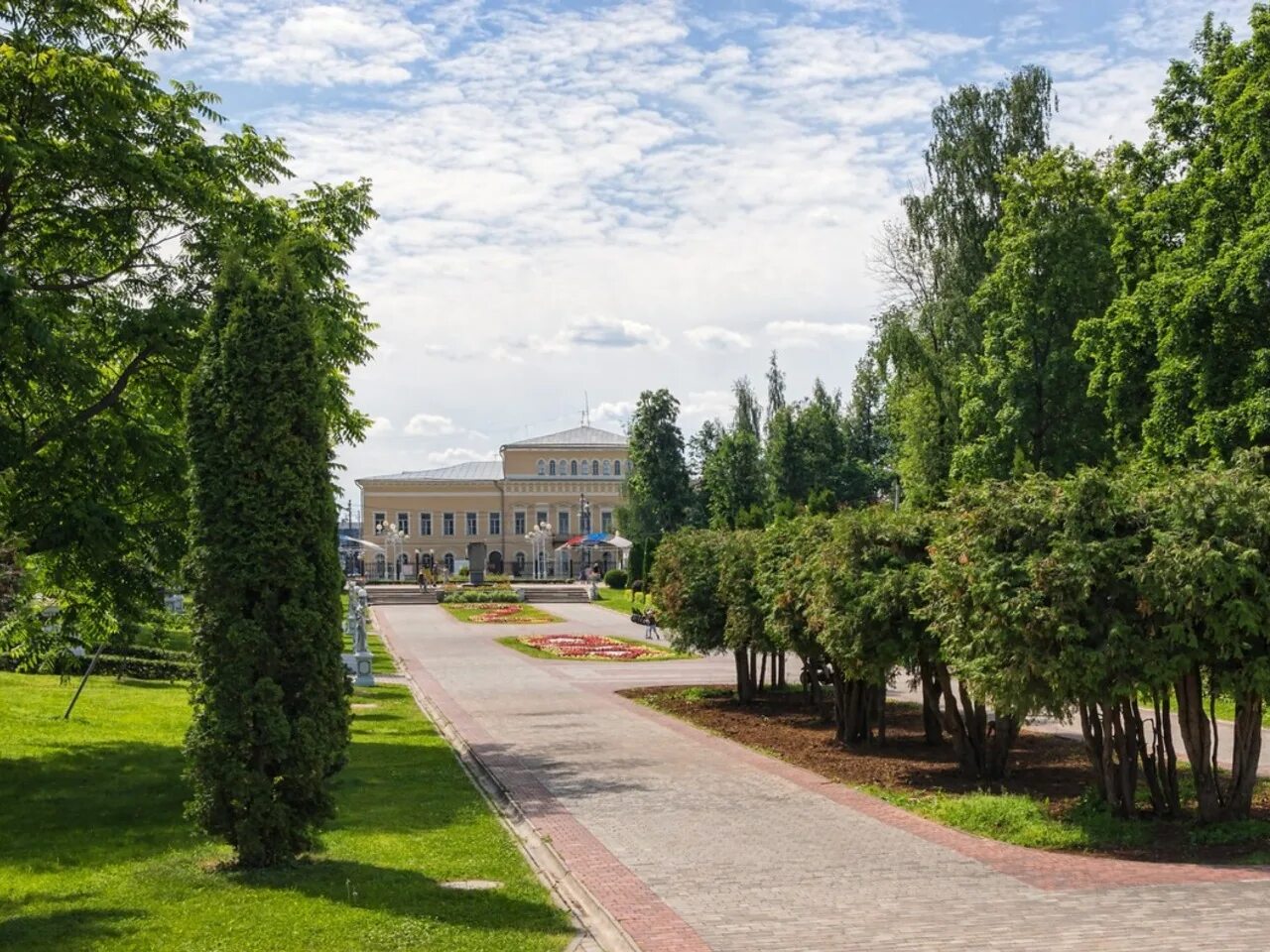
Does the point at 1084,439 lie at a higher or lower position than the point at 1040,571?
higher

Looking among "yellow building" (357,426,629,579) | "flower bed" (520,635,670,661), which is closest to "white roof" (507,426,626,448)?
"yellow building" (357,426,629,579)

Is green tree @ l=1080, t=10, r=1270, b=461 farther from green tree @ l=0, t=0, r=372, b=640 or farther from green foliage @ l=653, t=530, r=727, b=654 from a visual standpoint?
green tree @ l=0, t=0, r=372, b=640

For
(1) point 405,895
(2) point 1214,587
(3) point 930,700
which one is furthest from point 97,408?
(2) point 1214,587

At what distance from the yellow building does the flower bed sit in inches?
2325

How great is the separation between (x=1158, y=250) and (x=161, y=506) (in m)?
20.6

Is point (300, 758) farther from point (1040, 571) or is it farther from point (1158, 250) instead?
point (1158, 250)

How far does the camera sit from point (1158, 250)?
27.7 m

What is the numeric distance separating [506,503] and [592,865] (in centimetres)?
9268

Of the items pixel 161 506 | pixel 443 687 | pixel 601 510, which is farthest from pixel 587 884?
pixel 601 510

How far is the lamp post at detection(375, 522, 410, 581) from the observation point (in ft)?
281

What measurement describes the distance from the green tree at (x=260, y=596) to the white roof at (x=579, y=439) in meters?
93.1

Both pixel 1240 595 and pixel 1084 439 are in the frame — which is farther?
pixel 1084 439

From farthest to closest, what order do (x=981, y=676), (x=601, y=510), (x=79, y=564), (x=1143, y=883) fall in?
1. (x=601, y=510)
2. (x=79, y=564)
3. (x=981, y=676)
4. (x=1143, y=883)

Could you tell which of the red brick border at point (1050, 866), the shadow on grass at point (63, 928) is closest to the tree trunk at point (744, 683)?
the red brick border at point (1050, 866)
